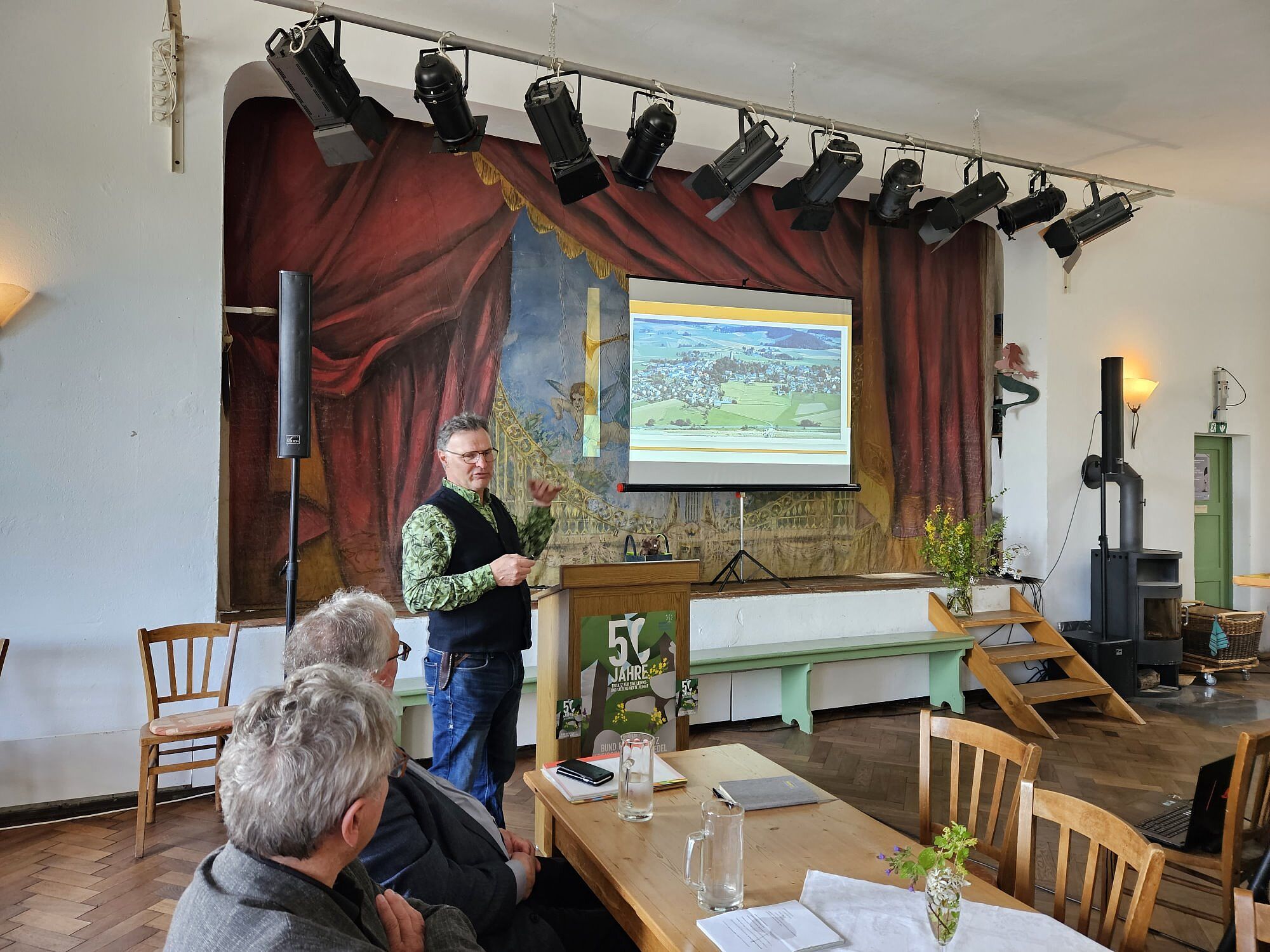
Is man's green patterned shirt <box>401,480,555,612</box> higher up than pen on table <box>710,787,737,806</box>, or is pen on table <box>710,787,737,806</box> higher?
man's green patterned shirt <box>401,480,555,612</box>

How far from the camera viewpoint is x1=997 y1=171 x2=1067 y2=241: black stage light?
5.21m

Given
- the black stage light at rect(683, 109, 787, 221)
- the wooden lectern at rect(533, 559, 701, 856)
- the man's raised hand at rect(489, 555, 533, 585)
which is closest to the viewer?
the man's raised hand at rect(489, 555, 533, 585)

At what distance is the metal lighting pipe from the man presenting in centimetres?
191

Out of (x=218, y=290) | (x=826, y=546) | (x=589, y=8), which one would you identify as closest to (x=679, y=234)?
(x=589, y=8)

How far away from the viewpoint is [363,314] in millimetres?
4762

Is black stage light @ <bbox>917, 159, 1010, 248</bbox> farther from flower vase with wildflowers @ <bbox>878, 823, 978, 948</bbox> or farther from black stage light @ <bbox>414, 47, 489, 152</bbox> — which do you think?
flower vase with wildflowers @ <bbox>878, 823, 978, 948</bbox>

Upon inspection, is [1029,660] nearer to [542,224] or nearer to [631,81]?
[542,224]

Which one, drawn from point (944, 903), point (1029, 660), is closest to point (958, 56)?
point (1029, 660)

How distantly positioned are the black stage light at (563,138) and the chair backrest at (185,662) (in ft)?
8.24

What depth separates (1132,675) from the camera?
5.87 metres

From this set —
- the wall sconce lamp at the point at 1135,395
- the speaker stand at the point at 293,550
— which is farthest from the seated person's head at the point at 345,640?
the wall sconce lamp at the point at 1135,395

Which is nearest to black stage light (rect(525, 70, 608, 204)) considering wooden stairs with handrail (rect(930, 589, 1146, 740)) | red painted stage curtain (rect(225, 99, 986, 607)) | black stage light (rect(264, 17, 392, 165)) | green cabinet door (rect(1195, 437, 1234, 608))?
black stage light (rect(264, 17, 392, 165))

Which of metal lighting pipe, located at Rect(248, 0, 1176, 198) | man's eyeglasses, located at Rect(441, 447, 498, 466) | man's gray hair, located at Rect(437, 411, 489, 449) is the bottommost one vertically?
man's eyeglasses, located at Rect(441, 447, 498, 466)

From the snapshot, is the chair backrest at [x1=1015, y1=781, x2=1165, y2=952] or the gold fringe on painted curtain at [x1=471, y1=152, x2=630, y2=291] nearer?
the chair backrest at [x1=1015, y1=781, x2=1165, y2=952]
